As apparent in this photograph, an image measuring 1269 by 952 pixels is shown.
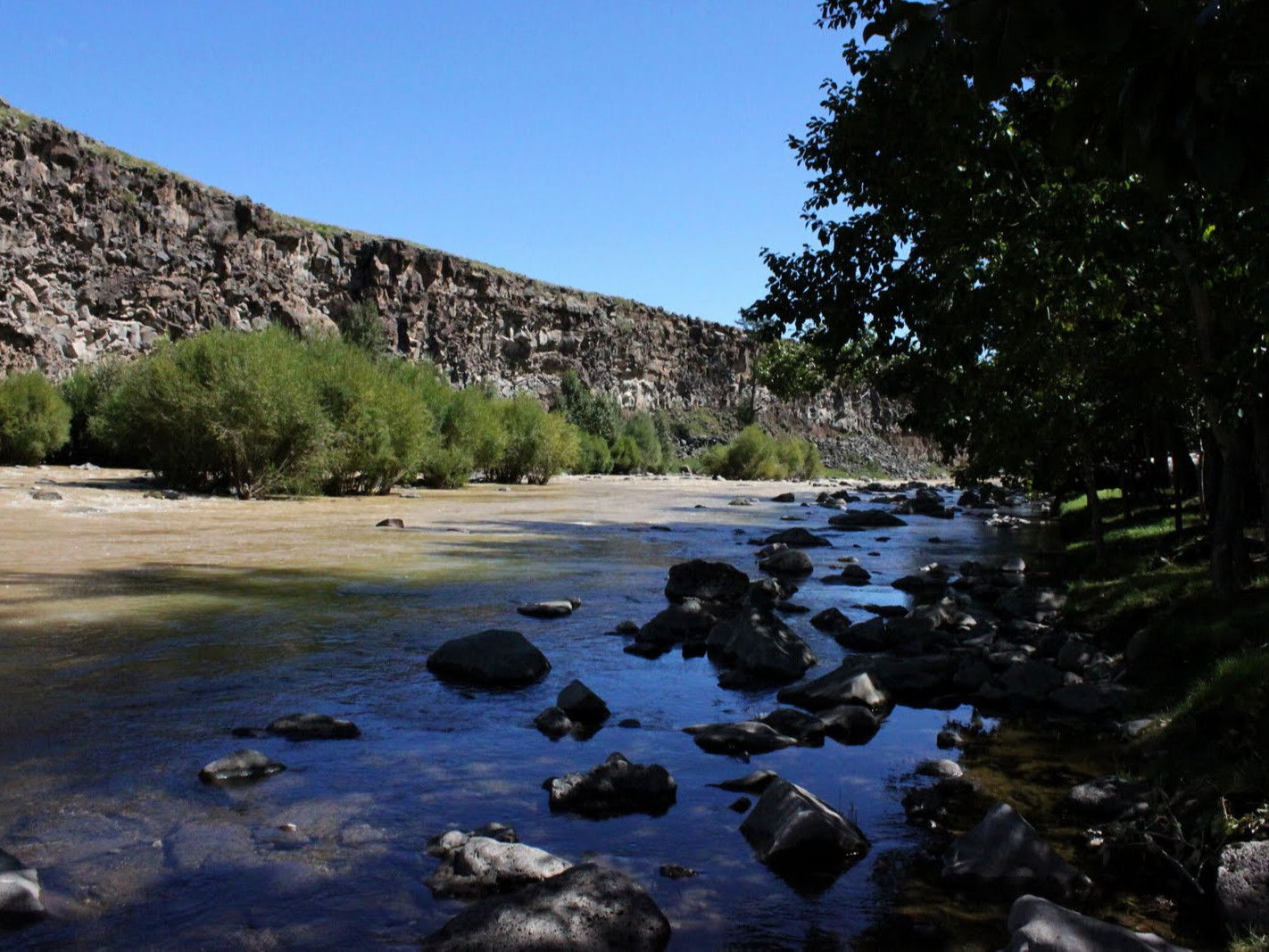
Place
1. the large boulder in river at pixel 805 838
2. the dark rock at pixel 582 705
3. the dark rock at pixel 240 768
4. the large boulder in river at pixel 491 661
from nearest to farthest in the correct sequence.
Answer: the large boulder in river at pixel 805 838 < the dark rock at pixel 240 768 < the dark rock at pixel 582 705 < the large boulder in river at pixel 491 661

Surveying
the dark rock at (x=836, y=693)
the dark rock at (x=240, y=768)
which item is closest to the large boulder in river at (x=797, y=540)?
the dark rock at (x=836, y=693)

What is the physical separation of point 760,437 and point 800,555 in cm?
7676

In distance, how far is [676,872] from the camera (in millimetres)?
5273

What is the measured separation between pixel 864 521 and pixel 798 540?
937 centimetres

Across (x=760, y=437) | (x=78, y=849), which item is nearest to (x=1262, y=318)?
(x=78, y=849)

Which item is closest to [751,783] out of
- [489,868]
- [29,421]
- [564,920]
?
[489,868]

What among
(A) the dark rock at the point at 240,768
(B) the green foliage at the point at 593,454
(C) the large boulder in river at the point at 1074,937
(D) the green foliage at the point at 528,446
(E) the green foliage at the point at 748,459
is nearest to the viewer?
(C) the large boulder in river at the point at 1074,937

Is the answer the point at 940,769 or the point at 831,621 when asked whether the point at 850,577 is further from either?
the point at 940,769

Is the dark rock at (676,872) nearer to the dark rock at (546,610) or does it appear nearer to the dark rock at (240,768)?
the dark rock at (240,768)

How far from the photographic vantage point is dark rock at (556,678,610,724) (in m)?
8.39

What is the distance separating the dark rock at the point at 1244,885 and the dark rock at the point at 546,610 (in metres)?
9.64

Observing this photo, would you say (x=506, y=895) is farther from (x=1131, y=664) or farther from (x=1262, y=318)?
(x=1131, y=664)

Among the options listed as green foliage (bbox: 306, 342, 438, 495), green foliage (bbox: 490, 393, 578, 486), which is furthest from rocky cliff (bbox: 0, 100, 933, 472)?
green foliage (bbox: 490, 393, 578, 486)

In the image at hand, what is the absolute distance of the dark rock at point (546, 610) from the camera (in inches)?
535
